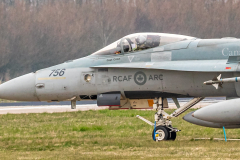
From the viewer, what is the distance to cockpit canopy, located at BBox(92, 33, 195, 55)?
1080 centimetres

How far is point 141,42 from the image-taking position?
10922 mm

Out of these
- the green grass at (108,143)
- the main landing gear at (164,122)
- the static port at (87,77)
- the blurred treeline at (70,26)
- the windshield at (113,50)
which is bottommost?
the green grass at (108,143)

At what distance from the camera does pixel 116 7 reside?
41.3 metres

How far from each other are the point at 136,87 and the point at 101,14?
105 ft

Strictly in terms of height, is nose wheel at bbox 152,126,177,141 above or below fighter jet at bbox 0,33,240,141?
below

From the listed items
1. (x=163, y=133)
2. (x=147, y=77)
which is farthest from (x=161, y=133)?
(x=147, y=77)

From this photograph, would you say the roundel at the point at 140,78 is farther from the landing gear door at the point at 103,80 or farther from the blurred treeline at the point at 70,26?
the blurred treeline at the point at 70,26

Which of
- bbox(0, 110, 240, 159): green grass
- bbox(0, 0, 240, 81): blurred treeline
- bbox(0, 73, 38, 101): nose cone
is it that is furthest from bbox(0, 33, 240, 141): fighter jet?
bbox(0, 0, 240, 81): blurred treeline

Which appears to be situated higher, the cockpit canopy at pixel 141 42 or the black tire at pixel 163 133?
the cockpit canopy at pixel 141 42

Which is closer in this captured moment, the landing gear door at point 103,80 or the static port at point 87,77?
the landing gear door at point 103,80

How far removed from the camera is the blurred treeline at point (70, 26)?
3968 centimetres

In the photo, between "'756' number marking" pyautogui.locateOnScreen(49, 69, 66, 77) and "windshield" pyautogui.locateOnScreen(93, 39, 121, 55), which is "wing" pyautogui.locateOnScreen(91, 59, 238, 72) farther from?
"'756' number marking" pyautogui.locateOnScreen(49, 69, 66, 77)

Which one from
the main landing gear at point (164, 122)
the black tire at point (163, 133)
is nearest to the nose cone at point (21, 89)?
the main landing gear at point (164, 122)

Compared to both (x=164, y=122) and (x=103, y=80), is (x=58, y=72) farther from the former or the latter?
(x=164, y=122)
